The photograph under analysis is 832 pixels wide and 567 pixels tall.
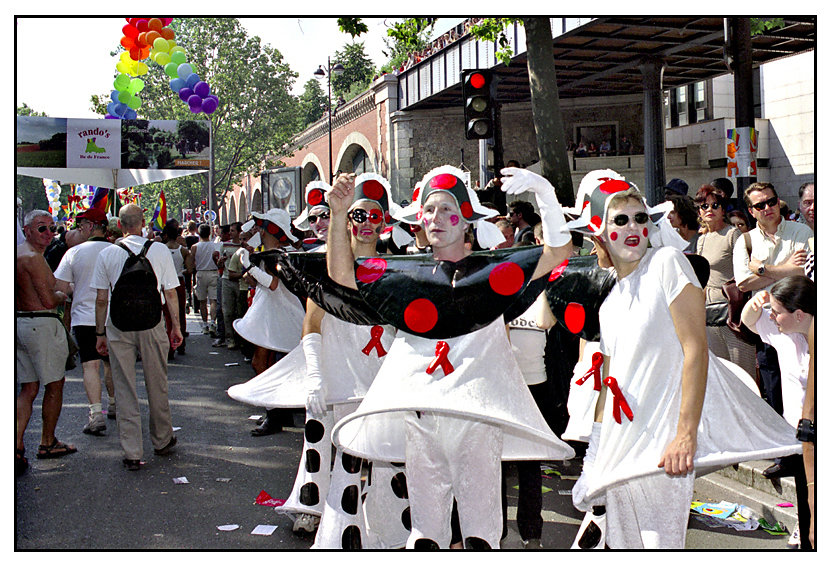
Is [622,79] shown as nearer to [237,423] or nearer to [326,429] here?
[237,423]

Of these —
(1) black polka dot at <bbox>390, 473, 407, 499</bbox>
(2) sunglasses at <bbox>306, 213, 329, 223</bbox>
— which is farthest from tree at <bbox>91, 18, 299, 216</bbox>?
(1) black polka dot at <bbox>390, 473, 407, 499</bbox>

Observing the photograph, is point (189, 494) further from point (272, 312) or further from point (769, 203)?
point (769, 203)

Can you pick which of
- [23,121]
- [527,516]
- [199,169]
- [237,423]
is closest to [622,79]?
[199,169]

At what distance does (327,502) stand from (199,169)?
46.0 ft

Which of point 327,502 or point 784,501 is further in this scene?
point 784,501

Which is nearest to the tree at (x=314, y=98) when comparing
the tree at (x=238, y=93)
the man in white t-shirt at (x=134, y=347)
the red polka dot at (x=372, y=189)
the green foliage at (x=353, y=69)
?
the green foliage at (x=353, y=69)

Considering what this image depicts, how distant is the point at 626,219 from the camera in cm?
349

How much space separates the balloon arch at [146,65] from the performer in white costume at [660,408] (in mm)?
12437

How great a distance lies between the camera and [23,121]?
53.4ft

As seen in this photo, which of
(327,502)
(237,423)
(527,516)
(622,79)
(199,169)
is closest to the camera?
(327,502)

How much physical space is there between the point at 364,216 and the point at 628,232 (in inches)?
73.4

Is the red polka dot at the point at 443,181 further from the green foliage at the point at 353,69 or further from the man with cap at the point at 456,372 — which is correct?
the green foliage at the point at 353,69

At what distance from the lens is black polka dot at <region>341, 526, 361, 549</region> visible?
4363 millimetres

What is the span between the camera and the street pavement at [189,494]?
16.6ft
